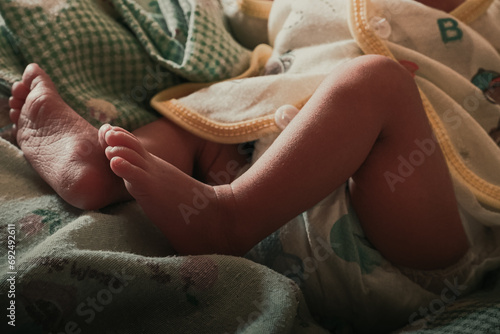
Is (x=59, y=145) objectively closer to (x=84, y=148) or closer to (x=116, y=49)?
(x=84, y=148)

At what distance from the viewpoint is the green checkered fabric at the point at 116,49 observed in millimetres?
841

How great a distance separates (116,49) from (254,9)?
0.34 m

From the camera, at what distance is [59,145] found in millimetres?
721

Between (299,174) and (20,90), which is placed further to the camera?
(20,90)

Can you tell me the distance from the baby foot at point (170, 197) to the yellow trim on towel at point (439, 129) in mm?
389

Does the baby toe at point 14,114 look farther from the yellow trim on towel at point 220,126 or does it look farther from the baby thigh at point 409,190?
the baby thigh at point 409,190

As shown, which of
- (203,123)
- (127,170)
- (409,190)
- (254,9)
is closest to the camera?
(127,170)

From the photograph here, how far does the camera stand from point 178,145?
A: 0.83 m

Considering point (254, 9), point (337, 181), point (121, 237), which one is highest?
point (254, 9)

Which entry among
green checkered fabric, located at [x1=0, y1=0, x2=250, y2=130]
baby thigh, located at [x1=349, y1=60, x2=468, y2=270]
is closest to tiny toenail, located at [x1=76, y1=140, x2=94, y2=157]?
green checkered fabric, located at [x1=0, y1=0, x2=250, y2=130]

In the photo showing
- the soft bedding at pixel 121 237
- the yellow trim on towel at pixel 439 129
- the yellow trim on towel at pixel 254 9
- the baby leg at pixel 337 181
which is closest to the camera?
the soft bedding at pixel 121 237

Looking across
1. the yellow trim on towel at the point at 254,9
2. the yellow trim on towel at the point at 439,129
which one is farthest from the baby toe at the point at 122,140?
the yellow trim on towel at the point at 254,9

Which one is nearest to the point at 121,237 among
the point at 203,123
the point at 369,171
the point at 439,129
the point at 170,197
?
the point at 170,197

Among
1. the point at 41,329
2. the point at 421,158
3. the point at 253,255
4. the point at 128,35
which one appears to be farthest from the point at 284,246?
the point at 128,35
